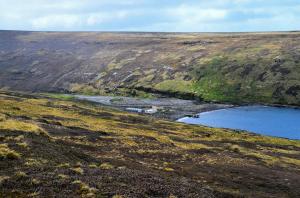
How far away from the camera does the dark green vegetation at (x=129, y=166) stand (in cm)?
3731

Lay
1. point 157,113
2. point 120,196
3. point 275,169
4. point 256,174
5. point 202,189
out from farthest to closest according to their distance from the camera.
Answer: point 157,113
point 275,169
point 256,174
point 202,189
point 120,196

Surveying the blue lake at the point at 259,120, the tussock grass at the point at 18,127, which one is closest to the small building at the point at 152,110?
the blue lake at the point at 259,120

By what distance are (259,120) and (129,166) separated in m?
130

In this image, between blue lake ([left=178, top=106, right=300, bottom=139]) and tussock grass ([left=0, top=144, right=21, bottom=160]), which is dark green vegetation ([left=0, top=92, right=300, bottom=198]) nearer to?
tussock grass ([left=0, top=144, right=21, bottom=160])

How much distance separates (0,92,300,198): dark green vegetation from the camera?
37312 millimetres

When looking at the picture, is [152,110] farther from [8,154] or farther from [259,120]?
[8,154]

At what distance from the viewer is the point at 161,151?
67.7 m

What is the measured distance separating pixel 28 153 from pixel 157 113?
13390 centimetres

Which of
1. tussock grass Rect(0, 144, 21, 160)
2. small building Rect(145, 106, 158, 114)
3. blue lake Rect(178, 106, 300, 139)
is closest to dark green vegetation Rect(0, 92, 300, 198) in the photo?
tussock grass Rect(0, 144, 21, 160)

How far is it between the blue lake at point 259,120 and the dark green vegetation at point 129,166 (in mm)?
68446

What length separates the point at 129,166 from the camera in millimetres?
51250

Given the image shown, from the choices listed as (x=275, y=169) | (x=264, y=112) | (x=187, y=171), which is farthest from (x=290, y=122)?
(x=187, y=171)

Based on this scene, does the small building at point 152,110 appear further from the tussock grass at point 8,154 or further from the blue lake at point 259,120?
the tussock grass at point 8,154

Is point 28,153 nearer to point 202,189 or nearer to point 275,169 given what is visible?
point 202,189
